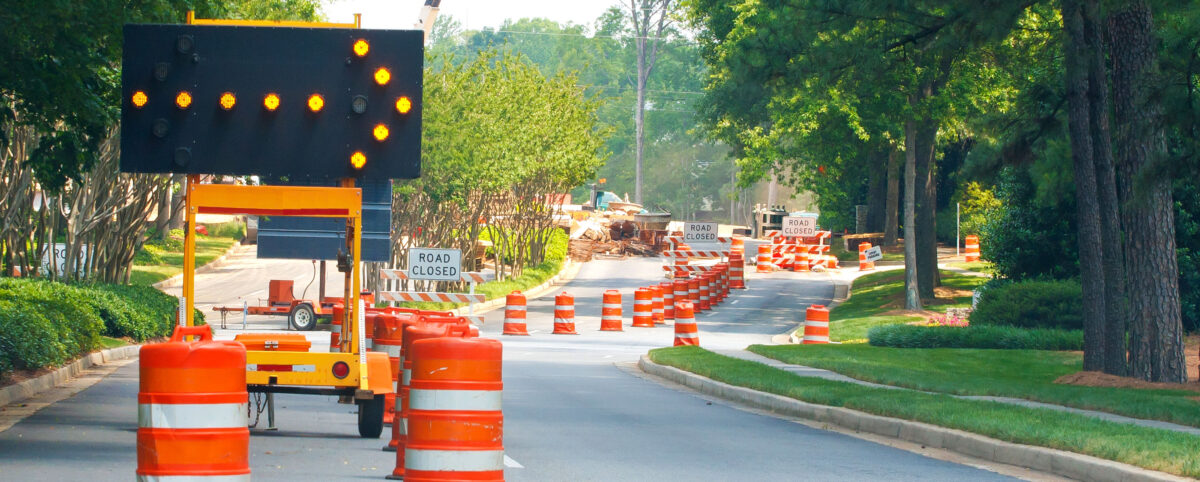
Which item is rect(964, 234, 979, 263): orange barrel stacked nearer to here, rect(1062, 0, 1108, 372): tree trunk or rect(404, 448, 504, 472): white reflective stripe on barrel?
rect(1062, 0, 1108, 372): tree trunk

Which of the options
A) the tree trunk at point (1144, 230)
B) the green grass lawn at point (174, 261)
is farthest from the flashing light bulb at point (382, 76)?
the green grass lawn at point (174, 261)

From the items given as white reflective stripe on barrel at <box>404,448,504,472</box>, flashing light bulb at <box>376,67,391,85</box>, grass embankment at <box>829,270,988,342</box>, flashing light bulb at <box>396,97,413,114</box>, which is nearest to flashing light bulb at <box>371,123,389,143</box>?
flashing light bulb at <box>396,97,413,114</box>

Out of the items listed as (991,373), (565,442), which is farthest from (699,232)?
(565,442)

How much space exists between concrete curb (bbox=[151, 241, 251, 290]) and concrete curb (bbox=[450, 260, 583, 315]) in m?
10.7

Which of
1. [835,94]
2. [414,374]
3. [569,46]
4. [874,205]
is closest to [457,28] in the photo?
[569,46]

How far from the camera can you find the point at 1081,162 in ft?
62.1

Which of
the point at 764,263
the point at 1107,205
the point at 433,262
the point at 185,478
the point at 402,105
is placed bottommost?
the point at 185,478

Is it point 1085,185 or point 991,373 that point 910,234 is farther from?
point 1085,185

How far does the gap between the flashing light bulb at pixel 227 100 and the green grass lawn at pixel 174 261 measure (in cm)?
3200

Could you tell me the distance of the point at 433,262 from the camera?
3019 centimetres

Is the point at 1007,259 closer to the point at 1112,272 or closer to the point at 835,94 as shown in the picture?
the point at 835,94

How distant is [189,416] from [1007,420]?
854 centimetres

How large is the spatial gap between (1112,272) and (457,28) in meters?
151

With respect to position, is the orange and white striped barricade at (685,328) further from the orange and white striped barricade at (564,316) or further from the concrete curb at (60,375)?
the concrete curb at (60,375)
